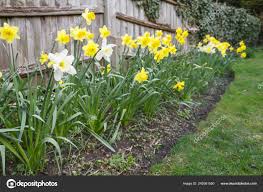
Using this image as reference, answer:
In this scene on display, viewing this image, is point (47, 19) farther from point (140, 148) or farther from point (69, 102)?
point (140, 148)

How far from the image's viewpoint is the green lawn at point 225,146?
2402 mm

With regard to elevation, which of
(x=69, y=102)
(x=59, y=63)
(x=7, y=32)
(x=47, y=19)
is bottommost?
(x=69, y=102)

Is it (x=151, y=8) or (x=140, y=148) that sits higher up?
(x=151, y=8)

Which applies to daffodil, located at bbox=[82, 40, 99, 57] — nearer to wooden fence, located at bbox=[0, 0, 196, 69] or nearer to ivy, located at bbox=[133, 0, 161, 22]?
wooden fence, located at bbox=[0, 0, 196, 69]

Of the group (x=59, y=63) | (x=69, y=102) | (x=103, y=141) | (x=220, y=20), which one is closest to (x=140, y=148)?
(x=103, y=141)

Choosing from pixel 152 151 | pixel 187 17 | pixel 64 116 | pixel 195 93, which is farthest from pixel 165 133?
pixel 187 17

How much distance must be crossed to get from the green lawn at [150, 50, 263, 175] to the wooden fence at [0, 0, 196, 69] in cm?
142

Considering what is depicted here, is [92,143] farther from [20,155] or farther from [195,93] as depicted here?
[195,93]

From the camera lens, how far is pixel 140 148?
102 inches

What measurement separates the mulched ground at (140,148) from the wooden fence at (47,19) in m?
0.84

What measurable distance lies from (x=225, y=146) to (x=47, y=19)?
7.59 feet

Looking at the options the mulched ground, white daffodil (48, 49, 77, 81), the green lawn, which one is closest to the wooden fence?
white daffodil (48, 49, 77, 81)

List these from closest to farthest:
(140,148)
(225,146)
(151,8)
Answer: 1. (140,148)
2. (225,146)
3. (151,8)

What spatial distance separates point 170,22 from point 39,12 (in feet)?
13.1
